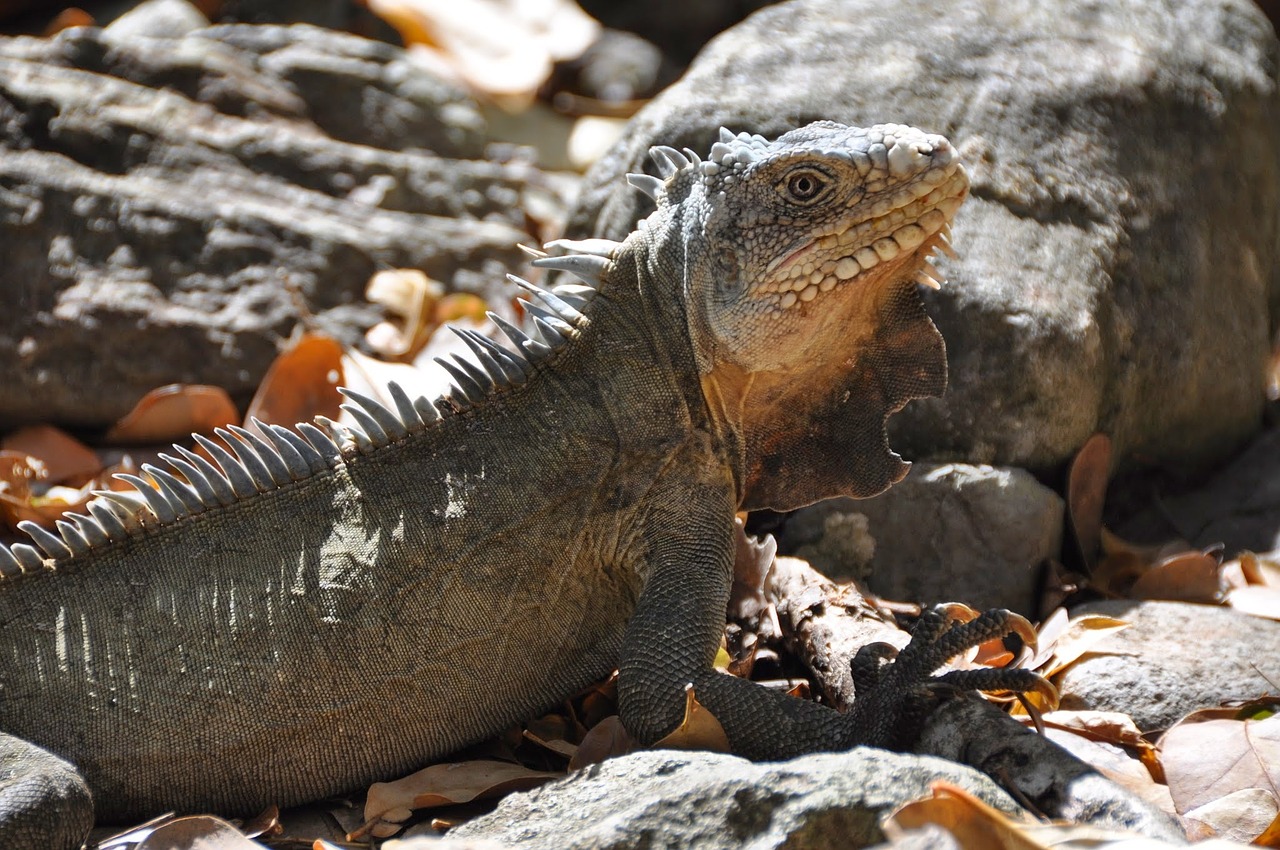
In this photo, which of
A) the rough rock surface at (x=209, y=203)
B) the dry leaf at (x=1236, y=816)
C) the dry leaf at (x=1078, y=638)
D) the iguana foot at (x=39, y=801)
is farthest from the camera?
the rough rock surface at (x=209, y=203)

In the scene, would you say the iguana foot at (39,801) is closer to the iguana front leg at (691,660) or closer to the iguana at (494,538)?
the iguana at (494,538)

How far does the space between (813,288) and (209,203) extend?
15.4 feet

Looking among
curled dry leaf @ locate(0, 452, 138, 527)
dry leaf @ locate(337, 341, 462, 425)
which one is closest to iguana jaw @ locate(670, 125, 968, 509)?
dry leaf @ locate(337, 341, 462, 425)

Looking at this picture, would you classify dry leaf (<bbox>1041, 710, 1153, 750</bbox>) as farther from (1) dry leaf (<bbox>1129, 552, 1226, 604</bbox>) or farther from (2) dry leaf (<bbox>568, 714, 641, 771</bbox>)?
(2) dry leaf (<bbox>568, 714, 641, 771</bbox>)

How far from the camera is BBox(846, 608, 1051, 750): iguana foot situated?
3578 mm

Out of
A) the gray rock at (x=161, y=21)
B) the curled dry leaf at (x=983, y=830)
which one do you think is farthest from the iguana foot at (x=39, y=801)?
the gray rock at (x=161, y=21)

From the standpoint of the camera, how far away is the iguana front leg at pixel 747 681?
3621 mm

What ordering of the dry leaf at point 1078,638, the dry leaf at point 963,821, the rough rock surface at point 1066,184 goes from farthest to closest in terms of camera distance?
the rough rock surface at point 1066,184, the dry leaf at point 1078,638, the dry leaf at point 963,821

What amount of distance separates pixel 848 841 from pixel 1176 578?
2826 mm

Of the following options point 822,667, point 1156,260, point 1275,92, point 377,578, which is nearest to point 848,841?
point 822,667

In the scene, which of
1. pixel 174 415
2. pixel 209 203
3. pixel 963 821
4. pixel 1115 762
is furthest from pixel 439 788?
pixel 209 203

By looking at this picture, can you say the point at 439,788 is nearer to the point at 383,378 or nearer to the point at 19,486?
the point at 383,378

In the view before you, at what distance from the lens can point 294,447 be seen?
13.6 ft

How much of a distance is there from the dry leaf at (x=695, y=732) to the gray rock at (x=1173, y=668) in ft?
4.36
